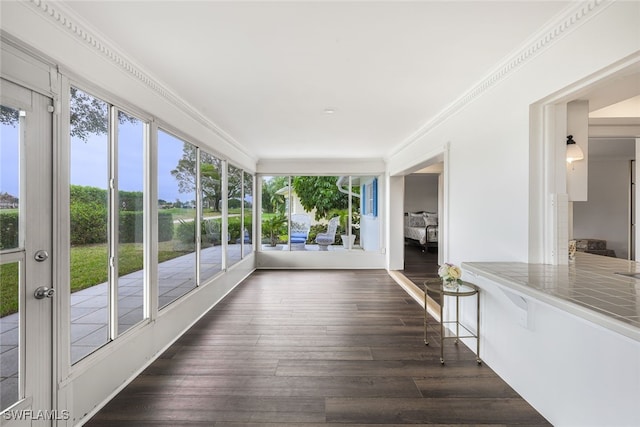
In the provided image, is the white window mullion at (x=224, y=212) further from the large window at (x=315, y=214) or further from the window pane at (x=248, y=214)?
the large window at (x=315, y=214)

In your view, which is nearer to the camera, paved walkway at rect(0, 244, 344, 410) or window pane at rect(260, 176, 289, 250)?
paved walkway at rect(0, 244, 344, 410)

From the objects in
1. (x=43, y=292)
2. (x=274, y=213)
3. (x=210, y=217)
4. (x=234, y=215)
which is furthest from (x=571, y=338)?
(x=274, y=213)

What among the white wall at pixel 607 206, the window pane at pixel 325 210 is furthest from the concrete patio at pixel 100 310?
the white wall at pixel 607 206

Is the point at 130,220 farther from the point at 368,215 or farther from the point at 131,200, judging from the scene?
the point at 368,215

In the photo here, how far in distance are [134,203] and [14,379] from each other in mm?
1359

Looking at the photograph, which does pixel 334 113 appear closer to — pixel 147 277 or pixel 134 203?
pixel 134 203

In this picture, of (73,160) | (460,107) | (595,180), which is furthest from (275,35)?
(595,180)

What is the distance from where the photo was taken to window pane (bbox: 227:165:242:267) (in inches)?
192

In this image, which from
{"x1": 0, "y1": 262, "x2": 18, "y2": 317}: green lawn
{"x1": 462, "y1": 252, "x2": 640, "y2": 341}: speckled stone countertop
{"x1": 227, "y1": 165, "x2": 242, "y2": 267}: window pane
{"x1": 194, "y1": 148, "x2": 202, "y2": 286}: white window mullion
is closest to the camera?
{"x1": 462, "y1": 252, "x2": 640, "y2": 341}: speckled stone countertop

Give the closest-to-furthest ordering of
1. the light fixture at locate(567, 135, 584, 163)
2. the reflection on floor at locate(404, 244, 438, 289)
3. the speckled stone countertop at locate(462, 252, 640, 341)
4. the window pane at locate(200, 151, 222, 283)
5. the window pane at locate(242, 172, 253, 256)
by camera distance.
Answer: the speckled stone countertop at locate(462, 252, 640, 341) → the light fixture at locate(567, 135, 584, 163) → the window pane at locate(200, 151, 222, 283) → the reflection on floor at locate(404, 244, 438, 289) → the window pane at locate(242, 172, 253, 256)

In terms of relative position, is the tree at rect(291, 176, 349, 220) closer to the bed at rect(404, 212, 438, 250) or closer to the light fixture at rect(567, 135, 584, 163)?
the bed at rect(404, 212, 438, 250)

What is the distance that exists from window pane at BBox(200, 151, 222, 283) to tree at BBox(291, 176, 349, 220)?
2.46 meters

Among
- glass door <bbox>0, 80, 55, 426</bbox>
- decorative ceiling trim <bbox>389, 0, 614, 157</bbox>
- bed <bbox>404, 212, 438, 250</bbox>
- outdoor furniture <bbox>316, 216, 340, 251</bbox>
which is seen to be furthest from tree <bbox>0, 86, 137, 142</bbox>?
bed <bbox>404, 212, 438, 250</bbox>

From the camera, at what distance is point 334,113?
3.32 m
